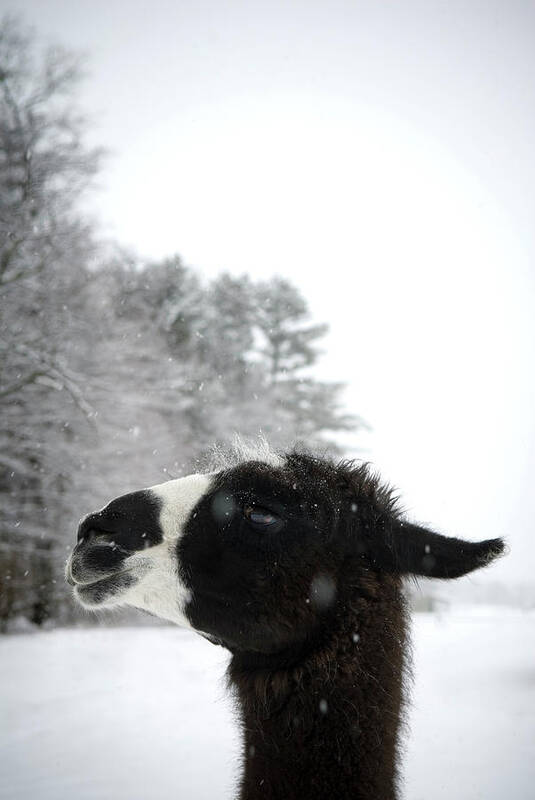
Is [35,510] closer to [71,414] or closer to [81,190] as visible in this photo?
[71,414]

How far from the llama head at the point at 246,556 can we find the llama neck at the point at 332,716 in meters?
0.11

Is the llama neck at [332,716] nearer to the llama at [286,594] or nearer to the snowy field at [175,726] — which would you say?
the llama at [286,594]

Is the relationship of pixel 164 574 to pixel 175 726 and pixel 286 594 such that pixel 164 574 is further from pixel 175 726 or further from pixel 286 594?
pixel 175 726

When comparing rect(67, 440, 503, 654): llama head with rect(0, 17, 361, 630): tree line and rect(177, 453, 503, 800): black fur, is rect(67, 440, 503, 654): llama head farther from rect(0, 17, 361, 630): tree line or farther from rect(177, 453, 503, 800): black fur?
rect(0, 17, 361, 630): tree line

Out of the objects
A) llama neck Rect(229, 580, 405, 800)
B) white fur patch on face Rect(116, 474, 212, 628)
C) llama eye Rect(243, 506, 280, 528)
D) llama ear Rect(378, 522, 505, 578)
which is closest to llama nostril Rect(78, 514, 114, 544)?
white fur patch on face Rect(116, 474, 212, 628)

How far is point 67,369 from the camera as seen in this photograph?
965 cm

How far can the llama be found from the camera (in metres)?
2.02

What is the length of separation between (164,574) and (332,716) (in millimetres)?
814

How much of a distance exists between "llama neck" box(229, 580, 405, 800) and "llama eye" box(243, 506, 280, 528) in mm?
454

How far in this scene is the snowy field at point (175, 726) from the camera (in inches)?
170

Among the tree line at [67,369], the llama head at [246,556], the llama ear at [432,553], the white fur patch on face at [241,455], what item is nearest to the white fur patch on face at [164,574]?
the llama head at [246,556]

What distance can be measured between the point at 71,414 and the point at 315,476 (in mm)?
10402

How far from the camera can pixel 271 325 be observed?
2086 centimetres

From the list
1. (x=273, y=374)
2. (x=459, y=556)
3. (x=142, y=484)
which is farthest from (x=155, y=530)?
(x=273, y=374)
